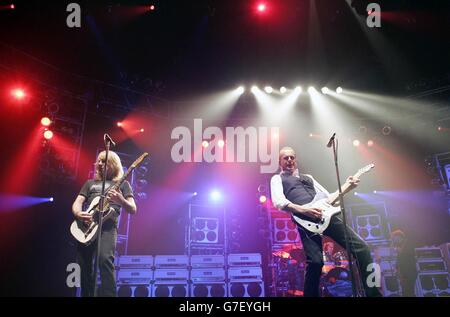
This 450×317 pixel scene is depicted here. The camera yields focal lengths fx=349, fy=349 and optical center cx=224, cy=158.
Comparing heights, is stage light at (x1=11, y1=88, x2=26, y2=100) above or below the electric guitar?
above

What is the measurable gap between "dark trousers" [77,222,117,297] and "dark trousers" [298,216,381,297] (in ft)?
7.14

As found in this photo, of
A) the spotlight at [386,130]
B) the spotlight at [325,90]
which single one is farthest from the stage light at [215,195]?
the spotlight at [386,130]

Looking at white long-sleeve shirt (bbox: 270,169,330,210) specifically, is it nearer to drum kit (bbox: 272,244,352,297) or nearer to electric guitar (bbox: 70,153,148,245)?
electric guitar (bbox: 70,153,148,245)

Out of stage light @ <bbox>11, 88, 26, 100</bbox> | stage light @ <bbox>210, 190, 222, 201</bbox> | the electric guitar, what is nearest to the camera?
the electric guitar

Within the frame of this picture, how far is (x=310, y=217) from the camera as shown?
425cm

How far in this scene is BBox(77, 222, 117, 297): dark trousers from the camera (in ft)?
12.8

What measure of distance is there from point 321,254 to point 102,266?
2.50 metres

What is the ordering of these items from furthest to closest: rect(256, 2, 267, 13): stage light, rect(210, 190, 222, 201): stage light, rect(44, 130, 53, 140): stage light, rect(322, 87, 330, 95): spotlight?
rect(210, 190, 222, 201): stage light < rect(322, 87, 330, 95): spotlight < rect(44, 130, 53, 140): stage light < rect(256, 2, 267, 13): stage light

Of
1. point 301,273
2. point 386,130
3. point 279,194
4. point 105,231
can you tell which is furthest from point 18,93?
point 386,130

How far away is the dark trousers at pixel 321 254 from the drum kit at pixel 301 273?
3721mm

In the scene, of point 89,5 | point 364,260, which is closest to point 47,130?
point 89,5

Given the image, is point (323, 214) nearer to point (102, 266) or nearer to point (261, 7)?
point (102, 266)

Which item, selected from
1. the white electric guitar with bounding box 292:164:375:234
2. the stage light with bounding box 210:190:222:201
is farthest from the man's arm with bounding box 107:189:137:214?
the stage light with bounding box 210:190:222:201
